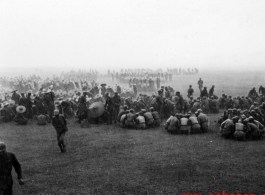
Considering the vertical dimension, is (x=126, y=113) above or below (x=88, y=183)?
above

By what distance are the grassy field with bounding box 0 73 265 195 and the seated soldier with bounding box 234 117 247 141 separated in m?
0.29

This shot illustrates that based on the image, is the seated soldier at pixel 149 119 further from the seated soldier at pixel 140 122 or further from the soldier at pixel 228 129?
the soldier at pixel 228 129

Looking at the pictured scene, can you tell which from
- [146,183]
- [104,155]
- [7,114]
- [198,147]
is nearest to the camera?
[146,183]

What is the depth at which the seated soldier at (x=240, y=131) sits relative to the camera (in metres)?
12.1

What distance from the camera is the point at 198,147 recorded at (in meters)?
11.5

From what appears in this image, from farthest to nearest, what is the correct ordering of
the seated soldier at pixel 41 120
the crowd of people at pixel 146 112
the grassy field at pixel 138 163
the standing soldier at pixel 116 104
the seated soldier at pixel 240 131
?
the standing soldier at pixel 116 104, the seated soldier at pixel 41 120, the crowd of people at pixel 146 112, the seated soldier at pixel 240 131, the grassy field at pixel 138 163

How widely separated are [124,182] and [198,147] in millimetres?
4433

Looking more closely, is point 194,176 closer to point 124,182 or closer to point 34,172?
point 124,182

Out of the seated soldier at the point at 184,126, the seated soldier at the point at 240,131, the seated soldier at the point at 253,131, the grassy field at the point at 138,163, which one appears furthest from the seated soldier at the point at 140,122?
the seated soldier at the point at 253,131

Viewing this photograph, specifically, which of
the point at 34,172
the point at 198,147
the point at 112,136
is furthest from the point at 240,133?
the point at 34,172

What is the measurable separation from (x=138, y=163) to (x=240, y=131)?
5.13 metres

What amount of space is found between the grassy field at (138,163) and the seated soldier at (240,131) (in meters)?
0.29

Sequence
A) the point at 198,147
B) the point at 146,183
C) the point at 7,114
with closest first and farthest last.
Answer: the point at 146,183 < the point at 198,147 < the point at 7,114

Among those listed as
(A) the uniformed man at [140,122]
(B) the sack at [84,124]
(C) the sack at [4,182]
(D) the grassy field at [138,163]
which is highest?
(C) the sack at [4,182]
